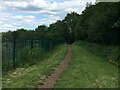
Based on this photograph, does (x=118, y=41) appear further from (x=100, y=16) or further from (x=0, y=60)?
(x=0, y=60)

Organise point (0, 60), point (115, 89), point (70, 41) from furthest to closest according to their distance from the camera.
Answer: point (70, 41), point (0, 60), point (115, 89)

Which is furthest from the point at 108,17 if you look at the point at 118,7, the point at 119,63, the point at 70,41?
the point at 70,41

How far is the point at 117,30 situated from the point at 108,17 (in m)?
1.62

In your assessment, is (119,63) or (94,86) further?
(119,63)

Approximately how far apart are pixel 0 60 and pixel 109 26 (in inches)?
894

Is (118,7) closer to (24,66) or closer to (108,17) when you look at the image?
(108,17)

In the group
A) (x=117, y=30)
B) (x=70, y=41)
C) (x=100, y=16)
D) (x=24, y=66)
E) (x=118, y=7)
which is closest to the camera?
(x=24, y=66)

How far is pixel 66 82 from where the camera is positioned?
13844 millimetres

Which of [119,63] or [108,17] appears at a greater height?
[108,17]

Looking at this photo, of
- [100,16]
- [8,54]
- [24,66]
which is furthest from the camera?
[100,16]

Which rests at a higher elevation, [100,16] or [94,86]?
[100,16]

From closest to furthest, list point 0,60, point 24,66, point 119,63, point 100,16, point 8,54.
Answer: point 0,60 → point 8,54 → point 24,66 → point 119,63 → point 100,16

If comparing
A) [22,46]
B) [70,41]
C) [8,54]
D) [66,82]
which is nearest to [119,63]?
[22,46]

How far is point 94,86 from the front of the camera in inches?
524
